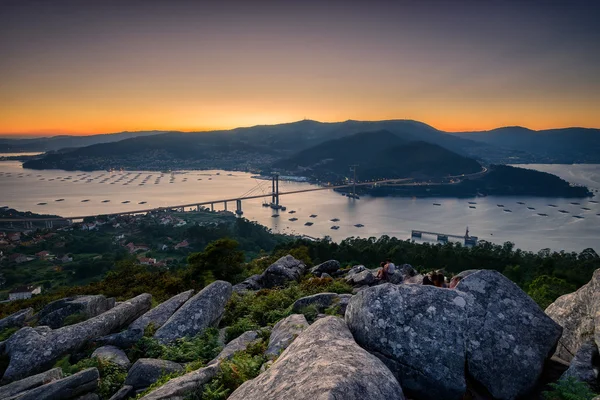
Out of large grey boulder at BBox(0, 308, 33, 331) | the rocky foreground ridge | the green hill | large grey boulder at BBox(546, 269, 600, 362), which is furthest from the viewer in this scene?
the green hill

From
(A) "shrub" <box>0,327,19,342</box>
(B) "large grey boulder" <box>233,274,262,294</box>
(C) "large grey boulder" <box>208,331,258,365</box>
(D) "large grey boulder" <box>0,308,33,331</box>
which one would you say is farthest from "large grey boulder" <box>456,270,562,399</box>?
(D) "large grey boulder" <box>0,308,33,331</box>

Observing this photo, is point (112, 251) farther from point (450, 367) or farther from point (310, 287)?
point (450, 367)

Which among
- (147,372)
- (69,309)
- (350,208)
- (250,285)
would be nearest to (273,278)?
(250,285)

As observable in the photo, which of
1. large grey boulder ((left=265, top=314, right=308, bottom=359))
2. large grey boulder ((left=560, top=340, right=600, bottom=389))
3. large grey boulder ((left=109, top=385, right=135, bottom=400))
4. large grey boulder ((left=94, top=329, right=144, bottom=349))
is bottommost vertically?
large grey boulder ((left=94, top=329, right=144, bottom=349))

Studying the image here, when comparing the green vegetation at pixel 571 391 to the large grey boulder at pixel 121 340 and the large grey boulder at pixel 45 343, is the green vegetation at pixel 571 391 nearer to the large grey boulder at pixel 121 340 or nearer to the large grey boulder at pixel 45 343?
the large grey boulder at pixel 121 340

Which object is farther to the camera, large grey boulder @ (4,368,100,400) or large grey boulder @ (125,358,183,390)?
large grey boulder @ (125,358,183,390)

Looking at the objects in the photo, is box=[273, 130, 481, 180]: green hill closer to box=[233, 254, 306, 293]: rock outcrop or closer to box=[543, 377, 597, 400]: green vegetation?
box=[233, 254, 306, 293]: rock outcrop
